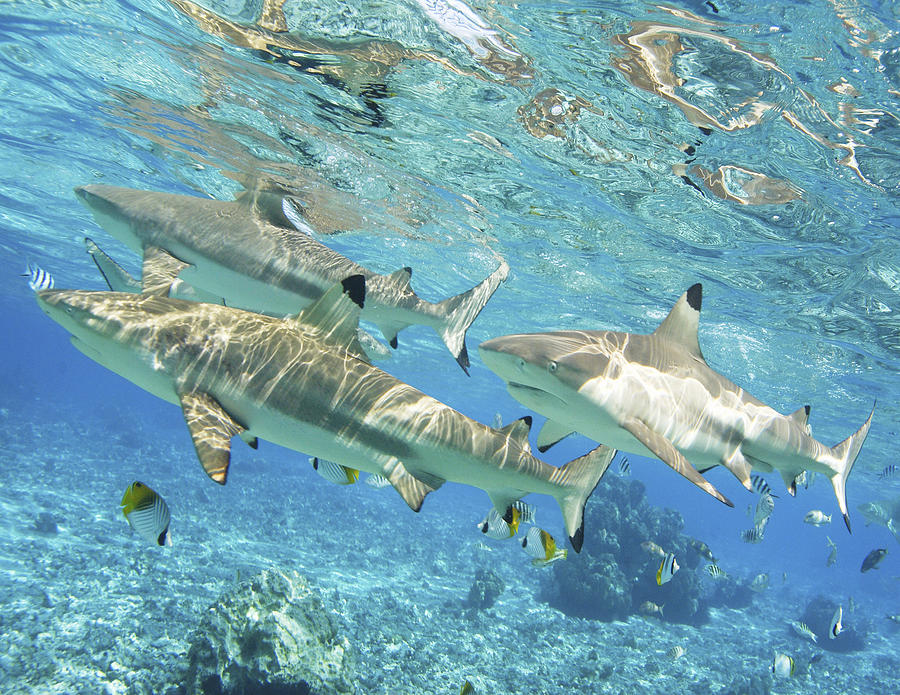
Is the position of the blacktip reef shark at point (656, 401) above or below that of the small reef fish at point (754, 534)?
above

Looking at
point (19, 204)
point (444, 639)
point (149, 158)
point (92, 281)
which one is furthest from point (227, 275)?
point (92, 281)

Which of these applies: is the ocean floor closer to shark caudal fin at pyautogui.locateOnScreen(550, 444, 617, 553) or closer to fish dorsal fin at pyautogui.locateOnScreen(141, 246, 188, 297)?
fish dorsal fin at pyautogui.locateOnScreen(141, 246, 188, 297)

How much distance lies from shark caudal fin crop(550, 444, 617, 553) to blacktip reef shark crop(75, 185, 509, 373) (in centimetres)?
205

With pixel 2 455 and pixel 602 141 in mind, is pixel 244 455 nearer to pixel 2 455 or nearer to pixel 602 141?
pixel 2 455

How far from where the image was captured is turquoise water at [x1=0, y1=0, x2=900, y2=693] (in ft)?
27.6

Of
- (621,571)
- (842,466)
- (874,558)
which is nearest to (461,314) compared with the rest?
(842,466)

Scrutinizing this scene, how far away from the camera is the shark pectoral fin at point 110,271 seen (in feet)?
19.8

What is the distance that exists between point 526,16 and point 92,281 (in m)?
42.6

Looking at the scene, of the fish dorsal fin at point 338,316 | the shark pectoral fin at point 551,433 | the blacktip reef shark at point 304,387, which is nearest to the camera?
the blacktip reef shark at point 304,387

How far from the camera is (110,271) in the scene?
20.8 ft

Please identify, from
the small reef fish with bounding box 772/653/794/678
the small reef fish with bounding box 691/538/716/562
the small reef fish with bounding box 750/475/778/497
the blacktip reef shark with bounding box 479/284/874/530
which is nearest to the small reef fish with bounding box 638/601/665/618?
the small reef fish with bounding box 691/538/716/562

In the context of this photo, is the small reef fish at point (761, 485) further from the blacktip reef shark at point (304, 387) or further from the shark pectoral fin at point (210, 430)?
the shark pectoral fin at point (210, 430)

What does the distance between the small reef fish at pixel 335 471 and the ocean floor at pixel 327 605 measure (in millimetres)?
3733

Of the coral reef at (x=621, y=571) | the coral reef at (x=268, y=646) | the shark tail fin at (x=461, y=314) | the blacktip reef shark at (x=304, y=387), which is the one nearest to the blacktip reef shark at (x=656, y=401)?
the blacktip reef shark at (x=304, y=387)
